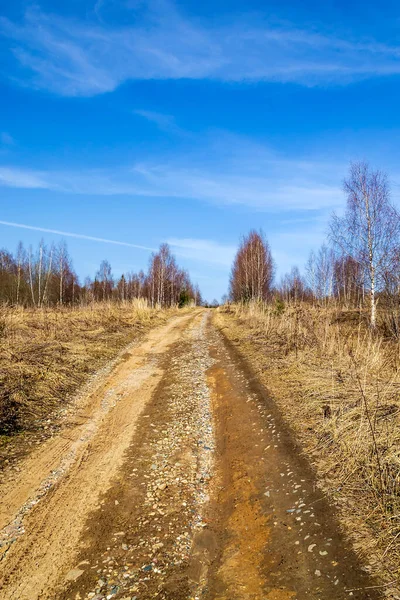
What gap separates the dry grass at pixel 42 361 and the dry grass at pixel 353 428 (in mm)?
4525

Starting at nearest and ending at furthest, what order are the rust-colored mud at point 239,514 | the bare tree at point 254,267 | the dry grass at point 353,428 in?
the rust-colored mud at point 239,514 < the dry grass at point 353,428 < the bare tree at point 254,267

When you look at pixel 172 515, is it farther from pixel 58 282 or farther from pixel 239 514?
pixel 58 282

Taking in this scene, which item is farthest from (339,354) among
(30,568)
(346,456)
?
(30,568)

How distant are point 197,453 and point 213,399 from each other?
2.49m

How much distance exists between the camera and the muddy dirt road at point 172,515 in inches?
111

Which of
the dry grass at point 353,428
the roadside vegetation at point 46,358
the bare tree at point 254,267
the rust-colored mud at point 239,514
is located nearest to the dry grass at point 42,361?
the roadside vegetation at point 46,358

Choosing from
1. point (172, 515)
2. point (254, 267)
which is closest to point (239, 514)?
point (172, 515)

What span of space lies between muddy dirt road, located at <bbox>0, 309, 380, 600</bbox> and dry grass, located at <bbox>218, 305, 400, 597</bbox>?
8.2 inches

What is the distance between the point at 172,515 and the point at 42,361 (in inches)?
240

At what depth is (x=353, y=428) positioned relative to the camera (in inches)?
180

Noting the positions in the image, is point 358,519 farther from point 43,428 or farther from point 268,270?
point 268,270

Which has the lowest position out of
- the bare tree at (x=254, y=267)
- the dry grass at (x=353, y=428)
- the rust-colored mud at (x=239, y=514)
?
the rust-colored mud at (x=239, y=514)

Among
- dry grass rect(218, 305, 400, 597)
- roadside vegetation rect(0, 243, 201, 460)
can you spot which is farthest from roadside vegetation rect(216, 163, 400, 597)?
roadside vegetation rect(0, 243, 201, 460)

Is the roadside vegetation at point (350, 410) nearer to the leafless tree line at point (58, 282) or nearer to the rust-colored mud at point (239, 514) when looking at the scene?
the rust-colored mud at point (239, 514)
